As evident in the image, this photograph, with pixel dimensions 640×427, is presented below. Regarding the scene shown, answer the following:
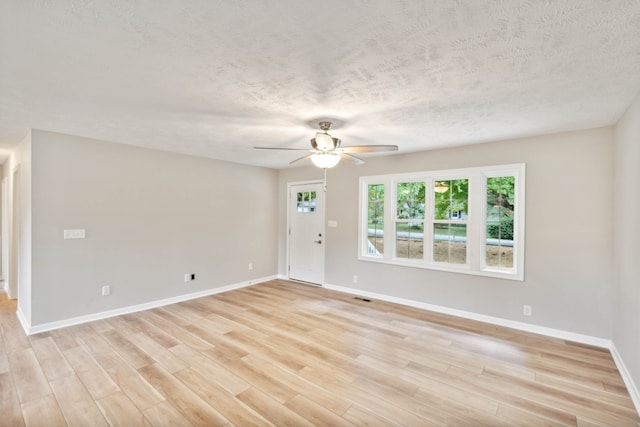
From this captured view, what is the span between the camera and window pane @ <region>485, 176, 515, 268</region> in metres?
3.93

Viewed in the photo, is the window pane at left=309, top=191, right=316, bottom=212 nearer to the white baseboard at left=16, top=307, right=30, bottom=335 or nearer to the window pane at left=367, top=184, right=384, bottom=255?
the window pane at left=367, top=184, right=384, bottom=255

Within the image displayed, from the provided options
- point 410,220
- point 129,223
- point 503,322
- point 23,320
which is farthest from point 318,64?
point 23,320

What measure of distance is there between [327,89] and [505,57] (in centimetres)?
119

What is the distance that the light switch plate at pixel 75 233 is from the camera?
A: 375 centimetres

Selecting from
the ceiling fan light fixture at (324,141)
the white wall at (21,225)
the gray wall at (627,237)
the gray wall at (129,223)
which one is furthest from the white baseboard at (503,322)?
the white wall at (21,225)

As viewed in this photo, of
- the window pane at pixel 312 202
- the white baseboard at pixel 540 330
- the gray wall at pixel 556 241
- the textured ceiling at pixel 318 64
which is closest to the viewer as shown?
the textured ceiling at pixel 318 64

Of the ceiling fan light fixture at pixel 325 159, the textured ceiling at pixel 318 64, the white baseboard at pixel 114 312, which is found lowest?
the white baseboard at pixel 114 312

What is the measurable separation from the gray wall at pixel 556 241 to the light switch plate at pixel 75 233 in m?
4.74

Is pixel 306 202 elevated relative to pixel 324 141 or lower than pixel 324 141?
lower

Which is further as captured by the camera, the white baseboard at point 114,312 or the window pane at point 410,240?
the window pane at point 410,240

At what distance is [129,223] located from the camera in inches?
169

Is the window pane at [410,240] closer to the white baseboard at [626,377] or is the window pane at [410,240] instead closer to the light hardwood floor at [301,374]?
the light hardwood floor at [301,374]

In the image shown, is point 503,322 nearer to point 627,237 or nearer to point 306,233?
point 627,237

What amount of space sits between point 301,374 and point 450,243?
2.84 m
